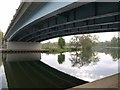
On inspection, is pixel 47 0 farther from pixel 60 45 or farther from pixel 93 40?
pixel 93 40

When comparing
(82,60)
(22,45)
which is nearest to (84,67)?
(82,60)

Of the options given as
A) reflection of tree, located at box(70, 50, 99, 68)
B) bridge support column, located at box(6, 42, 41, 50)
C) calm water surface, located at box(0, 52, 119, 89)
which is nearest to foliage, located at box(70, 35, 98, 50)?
Answer: bridge support column, located at box(6, 42, 41, 50)

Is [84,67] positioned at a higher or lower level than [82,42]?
lower

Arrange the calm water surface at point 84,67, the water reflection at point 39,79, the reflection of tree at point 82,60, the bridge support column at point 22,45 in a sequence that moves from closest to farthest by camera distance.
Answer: the water reflection at point 39,79
the calm water surface at point 84,67
the reflection of tree at point 82,60
the bridge support column at point 22,45

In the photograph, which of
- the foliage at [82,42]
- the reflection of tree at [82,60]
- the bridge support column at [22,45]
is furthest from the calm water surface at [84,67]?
the foliage at [82,42]

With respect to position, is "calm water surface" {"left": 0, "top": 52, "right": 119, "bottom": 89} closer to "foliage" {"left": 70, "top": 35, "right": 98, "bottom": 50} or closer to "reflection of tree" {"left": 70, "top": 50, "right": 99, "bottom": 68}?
"reflection of tree" {"left": 70, "top": 50, "right": 99, "bottom": 68}

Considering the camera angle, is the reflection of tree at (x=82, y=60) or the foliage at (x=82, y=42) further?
the foliage at (x=82, y=42)

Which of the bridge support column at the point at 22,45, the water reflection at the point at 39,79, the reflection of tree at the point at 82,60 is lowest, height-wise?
the reflection of tree at the point at 82,60

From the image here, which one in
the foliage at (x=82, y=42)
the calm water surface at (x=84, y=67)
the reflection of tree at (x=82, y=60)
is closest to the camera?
the calm water surface at (x=84, y=67)

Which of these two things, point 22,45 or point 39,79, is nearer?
point 39,79

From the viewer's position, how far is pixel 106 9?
1171cm

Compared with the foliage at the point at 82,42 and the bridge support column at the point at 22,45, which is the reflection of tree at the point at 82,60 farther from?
the foliage at the point at 82,42

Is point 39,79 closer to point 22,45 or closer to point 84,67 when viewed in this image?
point 84,67

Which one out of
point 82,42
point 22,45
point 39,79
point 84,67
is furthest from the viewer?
point 82,42
